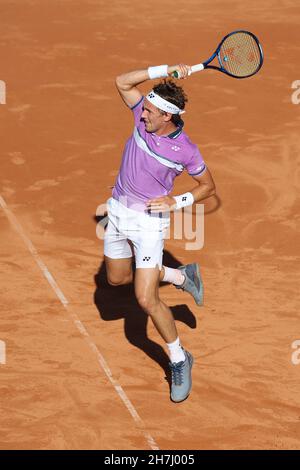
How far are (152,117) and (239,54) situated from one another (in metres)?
1.71

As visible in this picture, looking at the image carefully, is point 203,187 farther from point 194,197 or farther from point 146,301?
point 146,301

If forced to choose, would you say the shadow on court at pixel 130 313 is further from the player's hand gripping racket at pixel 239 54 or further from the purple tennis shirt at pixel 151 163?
the player's hand gripping racket at pixel 239 54

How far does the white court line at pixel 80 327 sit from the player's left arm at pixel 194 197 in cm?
175

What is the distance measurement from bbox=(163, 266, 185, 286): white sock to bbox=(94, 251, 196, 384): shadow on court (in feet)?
2.17

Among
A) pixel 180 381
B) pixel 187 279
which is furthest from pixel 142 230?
pixel 180 381

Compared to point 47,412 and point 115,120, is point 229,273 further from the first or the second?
point 115,120

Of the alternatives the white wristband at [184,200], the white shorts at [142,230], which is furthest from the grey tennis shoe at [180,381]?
the white wristband at [184,200]

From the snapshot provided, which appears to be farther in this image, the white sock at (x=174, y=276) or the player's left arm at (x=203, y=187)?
the white sock at (x=174, y=276)

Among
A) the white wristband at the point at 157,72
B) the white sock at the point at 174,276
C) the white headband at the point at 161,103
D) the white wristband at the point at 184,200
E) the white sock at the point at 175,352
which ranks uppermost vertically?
the white wristband at the point at 157,72

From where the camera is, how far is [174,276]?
9.59 m

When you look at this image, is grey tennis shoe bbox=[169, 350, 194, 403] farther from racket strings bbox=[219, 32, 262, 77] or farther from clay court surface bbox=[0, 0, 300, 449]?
racket strings bbox=[219, 32, 262, 77]

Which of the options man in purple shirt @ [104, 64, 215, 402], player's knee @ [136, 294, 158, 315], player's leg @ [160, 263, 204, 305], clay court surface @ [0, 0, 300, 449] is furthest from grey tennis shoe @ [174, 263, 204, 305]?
player's knee @ [136, 294, 158, 315]

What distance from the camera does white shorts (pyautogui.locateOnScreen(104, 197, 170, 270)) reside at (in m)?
8.72

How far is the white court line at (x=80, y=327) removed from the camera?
840 cm
